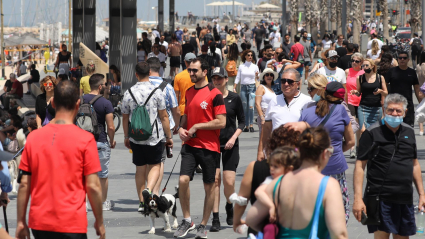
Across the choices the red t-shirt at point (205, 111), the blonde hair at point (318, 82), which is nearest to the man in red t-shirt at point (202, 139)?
the red t-shirt at point (205, 111)

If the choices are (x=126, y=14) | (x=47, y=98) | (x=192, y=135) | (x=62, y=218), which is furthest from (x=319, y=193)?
(x=126, y=14)

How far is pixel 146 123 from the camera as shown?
25.2 feet

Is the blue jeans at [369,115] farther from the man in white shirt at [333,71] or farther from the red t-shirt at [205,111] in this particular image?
the red t-shirt at [205,111]

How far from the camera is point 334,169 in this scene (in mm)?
5809

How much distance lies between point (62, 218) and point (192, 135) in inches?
112

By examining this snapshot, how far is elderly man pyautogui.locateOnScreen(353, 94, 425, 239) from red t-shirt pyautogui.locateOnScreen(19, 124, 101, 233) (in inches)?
88.0

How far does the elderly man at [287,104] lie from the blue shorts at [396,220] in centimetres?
131

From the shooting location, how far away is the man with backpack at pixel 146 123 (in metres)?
7.71

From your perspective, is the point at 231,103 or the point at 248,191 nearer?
the point at 248,191

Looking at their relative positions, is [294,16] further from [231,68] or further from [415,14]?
[231,68]

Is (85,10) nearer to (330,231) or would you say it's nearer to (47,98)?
(47,98)

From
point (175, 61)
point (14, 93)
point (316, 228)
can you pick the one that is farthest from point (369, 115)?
point (14, 93)

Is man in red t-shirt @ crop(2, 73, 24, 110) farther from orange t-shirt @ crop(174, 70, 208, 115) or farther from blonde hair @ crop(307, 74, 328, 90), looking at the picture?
blonde hair @ crop(307, 74, 328, 90)

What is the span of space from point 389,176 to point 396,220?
0.36m
